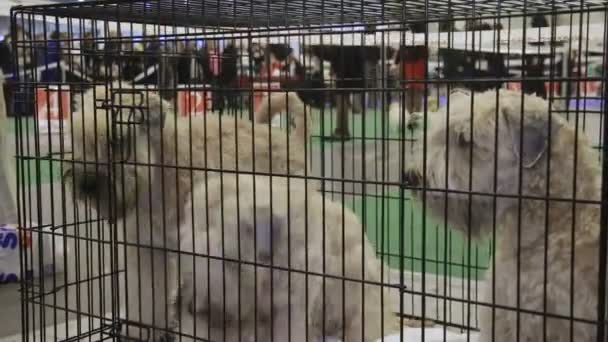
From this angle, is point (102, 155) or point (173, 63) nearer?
point (102, 155)

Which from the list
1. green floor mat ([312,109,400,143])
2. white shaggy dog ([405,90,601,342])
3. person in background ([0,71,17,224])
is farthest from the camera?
person in background ([0,71,17,224])

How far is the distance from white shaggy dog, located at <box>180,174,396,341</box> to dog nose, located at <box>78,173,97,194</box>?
668 mm

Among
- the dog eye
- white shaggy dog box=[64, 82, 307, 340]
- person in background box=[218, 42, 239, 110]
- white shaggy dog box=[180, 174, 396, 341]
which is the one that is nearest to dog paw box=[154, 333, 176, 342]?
white shaggy dog box=[64, 82, 307, 340]

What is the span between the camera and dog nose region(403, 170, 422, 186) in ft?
7.75

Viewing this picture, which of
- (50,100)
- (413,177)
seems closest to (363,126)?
(413,177)

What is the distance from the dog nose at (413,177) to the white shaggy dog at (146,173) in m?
0.65

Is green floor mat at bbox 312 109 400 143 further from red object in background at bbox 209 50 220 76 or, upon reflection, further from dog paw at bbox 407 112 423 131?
red object in background at bbox 209 50 220 76

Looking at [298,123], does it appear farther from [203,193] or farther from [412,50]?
[203,193]

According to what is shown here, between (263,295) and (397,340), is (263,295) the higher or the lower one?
the higher one

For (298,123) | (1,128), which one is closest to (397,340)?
(298,123)

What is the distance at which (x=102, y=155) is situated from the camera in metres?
3.13

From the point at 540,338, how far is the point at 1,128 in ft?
10.4

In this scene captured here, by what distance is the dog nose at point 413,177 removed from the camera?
2363mm

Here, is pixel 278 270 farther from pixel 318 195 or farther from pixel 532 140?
pixel 532 140
